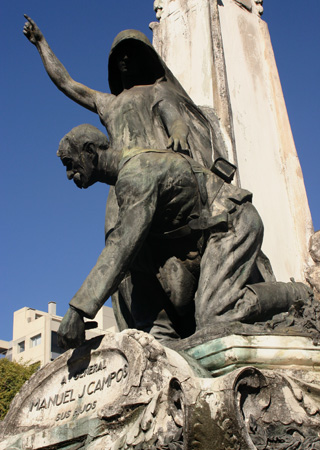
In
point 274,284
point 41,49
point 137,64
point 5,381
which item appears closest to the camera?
point 274,284

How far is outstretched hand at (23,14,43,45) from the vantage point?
6.45 metres

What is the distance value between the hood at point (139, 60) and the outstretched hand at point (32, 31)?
97 cm

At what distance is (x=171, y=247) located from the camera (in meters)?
5.00

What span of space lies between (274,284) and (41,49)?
346cm

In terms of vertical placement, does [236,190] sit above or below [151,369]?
above

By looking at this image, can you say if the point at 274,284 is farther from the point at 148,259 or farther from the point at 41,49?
the point at 41,49

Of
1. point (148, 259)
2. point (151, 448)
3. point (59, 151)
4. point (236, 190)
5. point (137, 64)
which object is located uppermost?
point (137, 64)

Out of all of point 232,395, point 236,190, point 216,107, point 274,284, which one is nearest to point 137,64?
point 216,107

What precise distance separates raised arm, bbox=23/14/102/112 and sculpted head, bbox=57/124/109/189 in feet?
4.26

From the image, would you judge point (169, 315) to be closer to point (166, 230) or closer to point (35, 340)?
point (166, 230)

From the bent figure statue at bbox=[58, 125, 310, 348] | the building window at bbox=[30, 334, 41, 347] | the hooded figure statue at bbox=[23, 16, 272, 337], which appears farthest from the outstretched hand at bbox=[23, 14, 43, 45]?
the building window at bbox=[30, 334, 41, 347]

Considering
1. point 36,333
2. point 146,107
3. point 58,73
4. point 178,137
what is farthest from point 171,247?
point 36,333

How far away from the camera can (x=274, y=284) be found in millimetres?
4785

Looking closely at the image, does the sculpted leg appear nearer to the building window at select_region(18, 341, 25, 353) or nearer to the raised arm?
the raised arm
